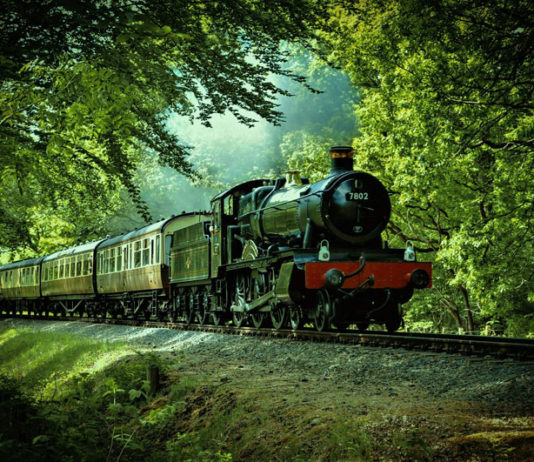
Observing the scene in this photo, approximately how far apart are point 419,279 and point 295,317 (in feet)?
8.76

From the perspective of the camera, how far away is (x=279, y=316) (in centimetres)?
1318

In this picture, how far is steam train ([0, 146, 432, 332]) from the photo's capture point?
1124 centimetres

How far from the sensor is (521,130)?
16.3 meters

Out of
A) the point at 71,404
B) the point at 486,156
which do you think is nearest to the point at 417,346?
the point at 71,404

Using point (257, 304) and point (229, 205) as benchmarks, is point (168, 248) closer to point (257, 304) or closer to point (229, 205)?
point (229, 205)

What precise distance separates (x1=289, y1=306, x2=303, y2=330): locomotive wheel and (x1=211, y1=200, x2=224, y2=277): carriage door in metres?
3.25

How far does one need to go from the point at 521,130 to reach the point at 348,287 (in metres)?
8.45

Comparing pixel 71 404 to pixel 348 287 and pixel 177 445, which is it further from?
pixel 348 287

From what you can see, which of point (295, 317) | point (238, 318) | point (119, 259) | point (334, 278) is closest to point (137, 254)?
point (119, 259)

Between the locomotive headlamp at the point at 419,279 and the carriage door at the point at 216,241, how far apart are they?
5.48 m

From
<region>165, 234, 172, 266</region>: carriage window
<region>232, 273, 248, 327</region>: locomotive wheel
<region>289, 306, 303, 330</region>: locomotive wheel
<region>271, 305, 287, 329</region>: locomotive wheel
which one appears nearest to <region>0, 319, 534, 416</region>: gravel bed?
<region>289, 306, 303, 330</region>: locomotive wheel

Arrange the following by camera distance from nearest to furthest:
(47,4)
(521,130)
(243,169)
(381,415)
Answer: (381,415) → (47,4) → (521,130) → (243,169)

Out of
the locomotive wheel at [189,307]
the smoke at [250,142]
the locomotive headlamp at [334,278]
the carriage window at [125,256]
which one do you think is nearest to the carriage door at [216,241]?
the locomotive wheel at [189,307]

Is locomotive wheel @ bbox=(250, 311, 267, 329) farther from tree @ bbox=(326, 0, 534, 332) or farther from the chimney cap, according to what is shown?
tree @ bbox=(326, 0, 534, 332)
